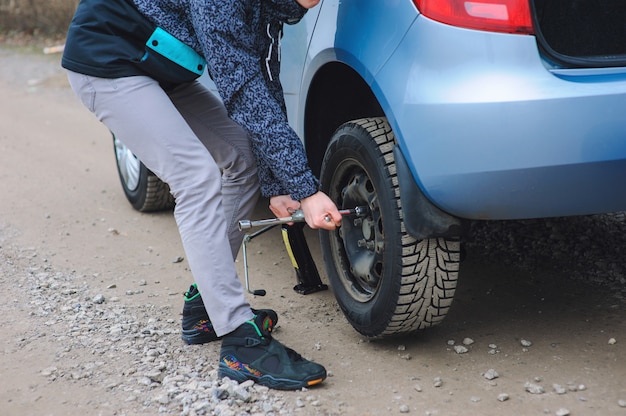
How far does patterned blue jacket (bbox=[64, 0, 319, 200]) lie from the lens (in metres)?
2.53

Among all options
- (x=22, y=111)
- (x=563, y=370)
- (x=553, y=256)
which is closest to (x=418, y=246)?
(x=563, y=370)

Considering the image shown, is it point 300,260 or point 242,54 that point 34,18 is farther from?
point 242,54

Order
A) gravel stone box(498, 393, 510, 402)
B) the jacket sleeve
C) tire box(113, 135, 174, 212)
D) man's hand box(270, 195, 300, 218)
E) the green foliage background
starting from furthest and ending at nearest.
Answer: the green foliage background → tire box(113, 135, 174, 212) → man's hand box(270, 195, 300, 218) → gravel stone box(498, 393, 510, 402) → the jacket sleeve

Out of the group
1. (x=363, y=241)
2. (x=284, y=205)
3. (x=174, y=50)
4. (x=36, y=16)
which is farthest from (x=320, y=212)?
(x=36, y=16)

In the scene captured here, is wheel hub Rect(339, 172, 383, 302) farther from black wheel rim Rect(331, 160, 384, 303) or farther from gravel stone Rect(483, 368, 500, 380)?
gravel stone Rect(483, 368, 500, 380)

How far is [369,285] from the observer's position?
10.2ft

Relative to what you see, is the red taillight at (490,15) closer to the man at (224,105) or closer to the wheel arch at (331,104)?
the man at (224,105)

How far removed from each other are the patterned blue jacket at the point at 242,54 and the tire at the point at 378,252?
263 mm

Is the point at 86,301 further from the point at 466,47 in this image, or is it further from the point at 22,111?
the point at 22,111

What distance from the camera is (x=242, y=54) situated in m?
2.58

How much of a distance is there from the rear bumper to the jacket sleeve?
1.20 ft

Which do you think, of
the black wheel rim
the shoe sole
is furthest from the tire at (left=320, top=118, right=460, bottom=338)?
the shoe sole

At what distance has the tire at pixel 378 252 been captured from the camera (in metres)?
2.76

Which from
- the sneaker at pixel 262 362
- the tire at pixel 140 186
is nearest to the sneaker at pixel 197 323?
the sneaker at pixel 262 362
